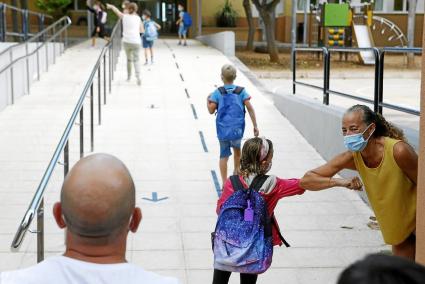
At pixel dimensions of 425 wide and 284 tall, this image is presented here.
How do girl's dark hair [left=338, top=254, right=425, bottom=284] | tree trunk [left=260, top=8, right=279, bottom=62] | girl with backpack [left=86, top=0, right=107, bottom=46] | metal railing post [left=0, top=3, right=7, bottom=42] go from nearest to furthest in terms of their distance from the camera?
girl's dark hair [left=338, top=254, right=425, bottom=284], metal railing post [left=0, top=3, right=7, bottom=42], girl with backpack [left=86, top=0, right=107, bottom=46], tree trunk [left=260, top=8, right=279, bottom=62]

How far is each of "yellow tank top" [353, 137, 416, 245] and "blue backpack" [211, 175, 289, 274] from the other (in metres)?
0.60

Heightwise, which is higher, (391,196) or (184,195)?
(391,196)

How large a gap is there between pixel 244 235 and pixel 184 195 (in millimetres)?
3950

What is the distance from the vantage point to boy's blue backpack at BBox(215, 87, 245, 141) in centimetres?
785

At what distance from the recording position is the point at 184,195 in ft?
27.0

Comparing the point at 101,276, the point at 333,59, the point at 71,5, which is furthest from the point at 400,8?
the point at 101,276

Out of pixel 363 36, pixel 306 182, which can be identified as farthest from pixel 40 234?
pixel 363 36

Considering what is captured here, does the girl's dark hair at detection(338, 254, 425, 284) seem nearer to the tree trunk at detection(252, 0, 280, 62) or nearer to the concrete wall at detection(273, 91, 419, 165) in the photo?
the concrete wall at detection(273, 91, 419, 165)

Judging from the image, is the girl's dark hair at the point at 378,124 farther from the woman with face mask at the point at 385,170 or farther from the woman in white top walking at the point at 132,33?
the woman in white top walking at the point at 132,33

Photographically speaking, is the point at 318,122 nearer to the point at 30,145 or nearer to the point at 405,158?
the point at 30,145

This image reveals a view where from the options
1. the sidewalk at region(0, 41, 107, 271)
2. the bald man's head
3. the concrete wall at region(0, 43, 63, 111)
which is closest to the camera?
the bald man's head

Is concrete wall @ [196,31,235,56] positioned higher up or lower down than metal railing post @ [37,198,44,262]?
higher up

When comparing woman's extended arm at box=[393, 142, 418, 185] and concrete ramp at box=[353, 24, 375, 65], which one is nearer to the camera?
woman's extended arm at box=[393, 142, 418, 185]

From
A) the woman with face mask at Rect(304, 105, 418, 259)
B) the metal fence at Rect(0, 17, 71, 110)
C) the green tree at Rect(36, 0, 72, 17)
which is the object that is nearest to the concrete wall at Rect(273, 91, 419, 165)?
the woman with face mask at Rect(304, 105, 418, 259)
